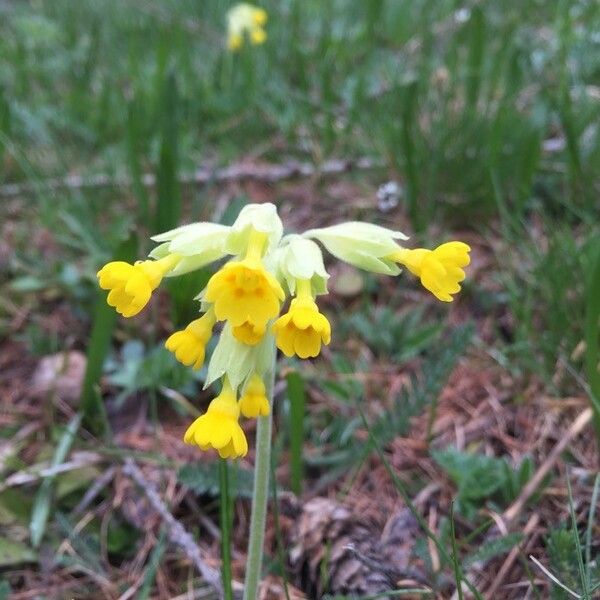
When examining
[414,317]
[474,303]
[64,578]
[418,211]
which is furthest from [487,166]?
[64,578]

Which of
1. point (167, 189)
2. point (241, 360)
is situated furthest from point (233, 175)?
point (241, 360)

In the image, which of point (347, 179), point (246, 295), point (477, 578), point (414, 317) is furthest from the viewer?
point (347, 179)

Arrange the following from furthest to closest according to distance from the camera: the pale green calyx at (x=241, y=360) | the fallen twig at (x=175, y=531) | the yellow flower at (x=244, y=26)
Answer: the yellow flower at (x=244, y=26), the fallen twig at (x=175, y=531), the pale green calyx at (x=241, y=360)

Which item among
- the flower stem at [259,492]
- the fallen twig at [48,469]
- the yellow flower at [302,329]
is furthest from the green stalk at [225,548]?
the fallen twig at [48,469]

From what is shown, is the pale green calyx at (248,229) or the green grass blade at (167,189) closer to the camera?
the pale green calyx at (248,229)

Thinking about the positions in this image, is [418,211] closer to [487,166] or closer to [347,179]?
[487,166]

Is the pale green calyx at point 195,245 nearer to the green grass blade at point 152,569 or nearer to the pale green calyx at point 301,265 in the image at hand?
the pale green calyx at point 301,265
